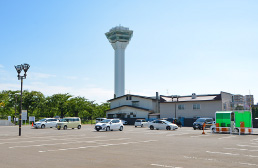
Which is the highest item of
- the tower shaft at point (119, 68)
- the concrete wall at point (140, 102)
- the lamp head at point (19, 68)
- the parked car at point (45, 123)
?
the tower shaft at point (119, 68)

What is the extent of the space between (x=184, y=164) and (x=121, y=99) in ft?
201

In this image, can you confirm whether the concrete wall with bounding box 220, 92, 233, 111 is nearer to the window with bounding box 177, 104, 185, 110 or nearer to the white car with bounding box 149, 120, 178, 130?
the window with bounding box 177, 104, 185, 110

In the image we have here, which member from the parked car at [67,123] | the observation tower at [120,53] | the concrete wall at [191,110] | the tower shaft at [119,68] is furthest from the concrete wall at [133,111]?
the observation tower at [120,53]

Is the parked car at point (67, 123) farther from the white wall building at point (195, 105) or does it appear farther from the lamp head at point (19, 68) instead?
the white wall building at point (195, 105)

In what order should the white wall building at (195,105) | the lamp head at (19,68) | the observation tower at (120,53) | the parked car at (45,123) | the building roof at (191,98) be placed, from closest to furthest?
the lamp head at (19,68) < the parked car at (45,123) < the white wall building at (195,105) < the building roof at (191,98) < the observation tower at (120,53)

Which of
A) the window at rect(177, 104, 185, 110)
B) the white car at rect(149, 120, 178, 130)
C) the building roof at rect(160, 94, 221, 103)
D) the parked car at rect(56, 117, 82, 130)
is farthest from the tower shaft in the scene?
the white car at rect(149, 120, 178, 130)

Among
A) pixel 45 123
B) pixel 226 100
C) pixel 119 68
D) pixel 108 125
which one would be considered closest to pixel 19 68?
pixel 108 125

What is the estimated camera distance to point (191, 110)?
183 ft

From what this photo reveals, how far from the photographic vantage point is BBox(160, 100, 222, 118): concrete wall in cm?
5278

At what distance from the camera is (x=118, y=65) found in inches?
5423

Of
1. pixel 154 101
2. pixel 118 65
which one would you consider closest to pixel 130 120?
pixel 154 101

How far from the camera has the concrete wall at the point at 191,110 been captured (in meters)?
52.8

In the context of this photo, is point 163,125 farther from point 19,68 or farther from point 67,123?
point 19,68

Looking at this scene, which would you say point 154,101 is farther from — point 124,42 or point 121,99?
point 124,42
